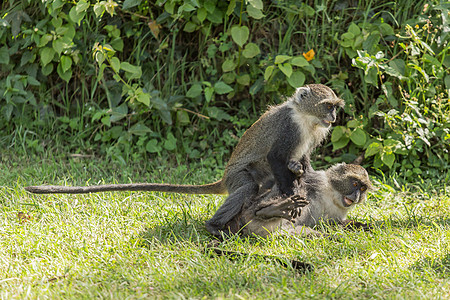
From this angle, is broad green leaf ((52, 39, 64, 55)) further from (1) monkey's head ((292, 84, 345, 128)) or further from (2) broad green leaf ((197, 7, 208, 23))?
(1) monkey's head ((292, 84, 345, 128))

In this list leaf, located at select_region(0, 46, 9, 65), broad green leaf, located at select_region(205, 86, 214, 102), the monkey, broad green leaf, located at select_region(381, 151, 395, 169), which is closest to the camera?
the monkey

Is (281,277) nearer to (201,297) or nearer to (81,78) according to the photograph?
(201,297)

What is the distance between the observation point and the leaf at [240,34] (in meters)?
6.26

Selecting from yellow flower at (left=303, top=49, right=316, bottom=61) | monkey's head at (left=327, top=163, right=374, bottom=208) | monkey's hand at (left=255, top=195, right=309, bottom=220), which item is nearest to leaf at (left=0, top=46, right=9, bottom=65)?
yellow flower at (left=303, top=49, right=316, bottom=61)

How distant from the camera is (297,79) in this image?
6219 millimetres

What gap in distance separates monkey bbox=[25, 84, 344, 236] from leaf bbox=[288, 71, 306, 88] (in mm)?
1127

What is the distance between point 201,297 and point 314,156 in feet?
11.5

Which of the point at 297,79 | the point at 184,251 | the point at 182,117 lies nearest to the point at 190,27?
the point at 182,117

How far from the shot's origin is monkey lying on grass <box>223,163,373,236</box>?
4660 mm

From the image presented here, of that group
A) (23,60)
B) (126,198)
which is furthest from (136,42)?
(126,198)

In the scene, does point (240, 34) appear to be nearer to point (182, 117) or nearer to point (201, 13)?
point (201, 13)

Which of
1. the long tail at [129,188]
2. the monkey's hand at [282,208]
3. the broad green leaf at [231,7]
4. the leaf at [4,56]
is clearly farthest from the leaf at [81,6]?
the monkey's hand at [282,208]

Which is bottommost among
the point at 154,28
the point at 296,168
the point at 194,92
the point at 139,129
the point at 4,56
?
the point at 139,129

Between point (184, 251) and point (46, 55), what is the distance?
139 inches
